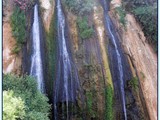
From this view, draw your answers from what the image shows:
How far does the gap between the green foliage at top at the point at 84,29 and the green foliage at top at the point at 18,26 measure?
1004mm

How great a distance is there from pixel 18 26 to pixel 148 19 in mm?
2496

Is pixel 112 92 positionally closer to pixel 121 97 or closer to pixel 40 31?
pixel 121 97

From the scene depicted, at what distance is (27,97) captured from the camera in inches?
183

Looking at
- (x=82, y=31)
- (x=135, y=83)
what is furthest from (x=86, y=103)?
(x=82, y=31)

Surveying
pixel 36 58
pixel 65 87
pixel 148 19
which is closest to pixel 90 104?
pixel 65 87

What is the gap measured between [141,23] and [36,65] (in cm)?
233

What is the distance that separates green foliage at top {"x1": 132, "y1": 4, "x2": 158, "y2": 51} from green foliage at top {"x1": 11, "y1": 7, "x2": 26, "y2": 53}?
223cm

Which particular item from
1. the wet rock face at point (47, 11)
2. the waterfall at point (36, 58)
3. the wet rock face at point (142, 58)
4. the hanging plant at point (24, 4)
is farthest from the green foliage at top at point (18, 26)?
the wet rock face at point (142, 58)

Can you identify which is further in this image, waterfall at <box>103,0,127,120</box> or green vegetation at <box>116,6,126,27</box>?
green vegetation at <box>116,6,126,27</box>

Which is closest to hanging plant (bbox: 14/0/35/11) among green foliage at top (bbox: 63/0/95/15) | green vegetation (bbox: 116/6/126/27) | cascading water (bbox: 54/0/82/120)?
green foliage at top (bbox: 63/0/95/15)

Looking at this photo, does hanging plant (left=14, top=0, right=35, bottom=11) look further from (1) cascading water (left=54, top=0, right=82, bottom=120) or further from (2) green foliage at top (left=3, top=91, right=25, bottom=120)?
(2) green foliage at top (left=3, top=91, right=25, bottom=120)

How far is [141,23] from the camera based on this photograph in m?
6.64

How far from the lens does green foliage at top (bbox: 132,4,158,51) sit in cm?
635

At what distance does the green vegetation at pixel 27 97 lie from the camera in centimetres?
438
